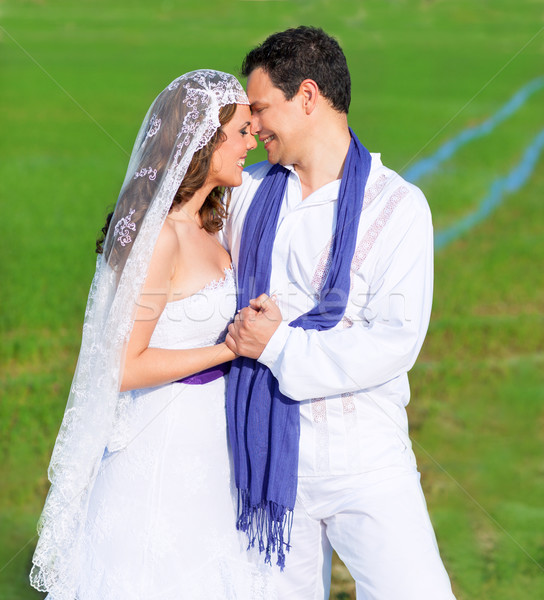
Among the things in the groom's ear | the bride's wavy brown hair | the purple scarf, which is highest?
the groom's ear

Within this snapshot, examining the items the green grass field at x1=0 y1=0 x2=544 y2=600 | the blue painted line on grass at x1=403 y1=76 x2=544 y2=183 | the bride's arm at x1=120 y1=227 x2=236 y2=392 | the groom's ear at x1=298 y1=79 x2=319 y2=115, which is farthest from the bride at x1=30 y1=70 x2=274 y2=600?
the blue painted line on grass at x1=403 y1=76 x2=544 y2=183

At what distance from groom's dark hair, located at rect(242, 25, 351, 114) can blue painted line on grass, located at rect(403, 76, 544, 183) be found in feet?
31.7

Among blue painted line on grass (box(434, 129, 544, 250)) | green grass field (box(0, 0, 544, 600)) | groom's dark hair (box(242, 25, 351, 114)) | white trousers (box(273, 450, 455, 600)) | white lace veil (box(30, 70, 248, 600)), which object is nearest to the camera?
white trousers (box(273, 450, 455, 600))

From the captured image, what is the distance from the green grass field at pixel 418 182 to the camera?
181 inches

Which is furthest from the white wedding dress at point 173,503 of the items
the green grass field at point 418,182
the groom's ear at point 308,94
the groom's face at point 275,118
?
the green grass field at point 418,182

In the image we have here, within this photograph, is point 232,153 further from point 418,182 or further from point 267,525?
point 418,182

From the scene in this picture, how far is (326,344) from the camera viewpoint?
2.48m

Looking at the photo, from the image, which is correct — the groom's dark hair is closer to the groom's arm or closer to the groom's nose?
the groom's nose

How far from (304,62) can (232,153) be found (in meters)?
0.42

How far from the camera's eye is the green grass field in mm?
4602

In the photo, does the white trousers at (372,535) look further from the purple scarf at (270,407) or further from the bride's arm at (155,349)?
the bride's arm at (155,349)

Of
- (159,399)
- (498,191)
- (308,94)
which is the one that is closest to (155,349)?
(159,399)

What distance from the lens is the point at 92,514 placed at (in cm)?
267

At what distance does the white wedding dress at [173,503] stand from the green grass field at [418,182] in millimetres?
1229
